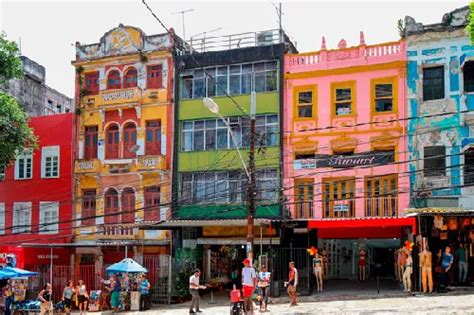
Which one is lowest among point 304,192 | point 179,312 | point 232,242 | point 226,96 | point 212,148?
point 179,312

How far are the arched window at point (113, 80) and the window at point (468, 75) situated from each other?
57.0 feet

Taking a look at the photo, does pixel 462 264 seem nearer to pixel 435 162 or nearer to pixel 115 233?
pixel 435 162

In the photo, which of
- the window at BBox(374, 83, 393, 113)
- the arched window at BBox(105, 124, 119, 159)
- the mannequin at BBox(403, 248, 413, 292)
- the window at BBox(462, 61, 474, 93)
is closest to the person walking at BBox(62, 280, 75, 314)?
the arched window at BBox(105, 124, 119, 159)

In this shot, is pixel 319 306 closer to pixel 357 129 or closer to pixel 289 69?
pixel 357 129

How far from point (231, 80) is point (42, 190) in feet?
39.5

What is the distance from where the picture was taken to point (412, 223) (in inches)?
1105

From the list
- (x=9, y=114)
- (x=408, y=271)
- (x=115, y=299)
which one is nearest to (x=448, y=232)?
(x=408, y=271)

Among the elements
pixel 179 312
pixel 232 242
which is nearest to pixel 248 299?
pixel 179 312

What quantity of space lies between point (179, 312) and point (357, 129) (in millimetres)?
11914

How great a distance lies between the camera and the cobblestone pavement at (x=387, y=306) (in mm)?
21797

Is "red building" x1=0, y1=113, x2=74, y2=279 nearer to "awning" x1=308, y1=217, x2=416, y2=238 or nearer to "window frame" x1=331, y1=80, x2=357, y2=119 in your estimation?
"awning" x1=308, y1=217, x2=416, y2=238

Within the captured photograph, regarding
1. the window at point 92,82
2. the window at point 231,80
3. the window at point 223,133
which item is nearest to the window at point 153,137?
the window at point 223,133

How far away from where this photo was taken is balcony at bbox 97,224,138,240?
1407 inches

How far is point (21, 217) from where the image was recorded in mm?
39000
